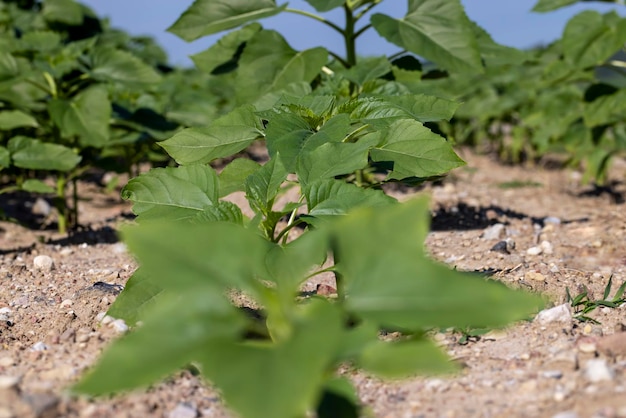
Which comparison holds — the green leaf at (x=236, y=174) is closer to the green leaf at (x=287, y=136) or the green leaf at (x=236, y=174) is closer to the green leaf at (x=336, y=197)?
the green leaf at (x=287, y=136)

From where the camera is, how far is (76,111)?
11.1ft

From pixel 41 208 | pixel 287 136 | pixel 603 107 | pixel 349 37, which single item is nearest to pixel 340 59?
pixel 349 37

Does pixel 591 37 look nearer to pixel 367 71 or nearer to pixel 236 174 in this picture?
pixel 367 71

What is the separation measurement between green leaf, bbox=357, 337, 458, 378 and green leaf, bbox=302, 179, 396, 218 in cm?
59

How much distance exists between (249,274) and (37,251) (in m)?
2.13

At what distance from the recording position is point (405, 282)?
3.66ft

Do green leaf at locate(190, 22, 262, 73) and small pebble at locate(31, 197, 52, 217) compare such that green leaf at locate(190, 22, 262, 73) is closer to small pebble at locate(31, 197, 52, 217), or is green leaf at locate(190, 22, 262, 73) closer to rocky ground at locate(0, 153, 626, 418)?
rocky ground at locate(0, 153, 626, 418)

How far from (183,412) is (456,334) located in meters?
0.78

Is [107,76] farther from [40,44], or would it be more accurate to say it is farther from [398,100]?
[398,100]

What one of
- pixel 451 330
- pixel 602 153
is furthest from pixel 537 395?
pixel 602 153

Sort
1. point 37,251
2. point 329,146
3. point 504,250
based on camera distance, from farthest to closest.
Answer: point 37,251 < point 504,250 < point 329,146

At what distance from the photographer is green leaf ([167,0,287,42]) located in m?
2.83

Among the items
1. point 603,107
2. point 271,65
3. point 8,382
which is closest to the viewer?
point 8,382

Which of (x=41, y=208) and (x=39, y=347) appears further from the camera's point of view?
(x=41, y=208)
